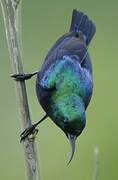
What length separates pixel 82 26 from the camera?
374 cm

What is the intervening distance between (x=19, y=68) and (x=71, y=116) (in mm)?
338

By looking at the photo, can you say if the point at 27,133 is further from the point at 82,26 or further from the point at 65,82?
the point at 82,26

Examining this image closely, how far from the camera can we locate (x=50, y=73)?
3400mm

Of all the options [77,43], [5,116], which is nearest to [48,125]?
[5,116]

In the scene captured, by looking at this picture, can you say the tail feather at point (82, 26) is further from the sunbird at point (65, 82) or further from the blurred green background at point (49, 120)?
the blurred green background at point (49, 120)

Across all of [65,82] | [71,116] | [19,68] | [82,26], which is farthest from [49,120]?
[19,68]

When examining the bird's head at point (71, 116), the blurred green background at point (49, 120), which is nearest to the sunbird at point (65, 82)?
the bird's head at point (71, 116)

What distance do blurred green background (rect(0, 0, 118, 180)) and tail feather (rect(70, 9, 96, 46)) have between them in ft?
3.04

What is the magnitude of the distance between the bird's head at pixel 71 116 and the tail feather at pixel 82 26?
0.50 metres

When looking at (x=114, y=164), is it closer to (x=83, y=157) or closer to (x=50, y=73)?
(x=83, y=157)

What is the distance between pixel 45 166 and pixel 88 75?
4.24 ft

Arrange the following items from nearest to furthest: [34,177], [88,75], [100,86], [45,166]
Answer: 1. [34,177]
2. [88,75]
3. [45,166]
4. [100,86]

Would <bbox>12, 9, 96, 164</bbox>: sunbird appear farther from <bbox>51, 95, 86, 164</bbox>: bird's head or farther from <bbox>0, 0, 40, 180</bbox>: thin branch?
<bbox>0, 0, 40, 180</bbox>: thin branch

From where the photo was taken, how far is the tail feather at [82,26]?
12.1 feet
